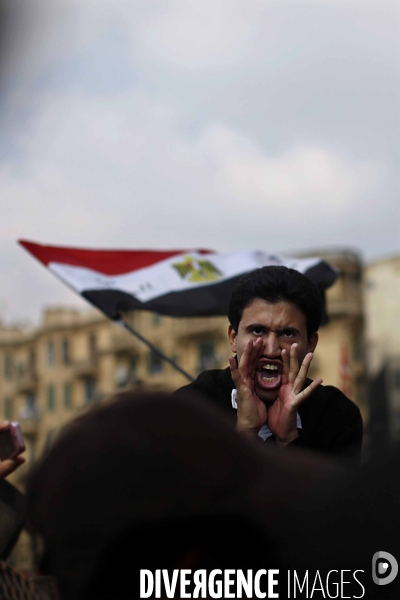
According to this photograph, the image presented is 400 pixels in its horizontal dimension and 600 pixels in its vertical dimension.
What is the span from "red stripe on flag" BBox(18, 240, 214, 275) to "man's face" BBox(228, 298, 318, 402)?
147 inches

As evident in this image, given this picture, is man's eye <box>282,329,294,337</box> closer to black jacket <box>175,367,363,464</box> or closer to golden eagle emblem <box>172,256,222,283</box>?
black jacket <box>175,367,363,464</box>

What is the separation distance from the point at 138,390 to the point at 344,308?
153 ft

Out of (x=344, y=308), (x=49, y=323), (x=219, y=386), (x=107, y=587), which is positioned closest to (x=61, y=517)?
(x=107, y=587)

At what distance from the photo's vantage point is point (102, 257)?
6844mm

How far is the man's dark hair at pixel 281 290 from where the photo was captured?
2.76 m

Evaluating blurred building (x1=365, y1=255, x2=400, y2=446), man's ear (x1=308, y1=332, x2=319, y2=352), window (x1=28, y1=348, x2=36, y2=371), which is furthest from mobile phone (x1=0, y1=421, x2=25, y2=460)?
window (x1=28, y1=348, x2=36, y2=371)

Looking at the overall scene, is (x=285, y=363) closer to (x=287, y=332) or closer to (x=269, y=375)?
(x=269, y=375)

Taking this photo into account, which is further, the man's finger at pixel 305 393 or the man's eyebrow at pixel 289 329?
the man's eyebrow at pixel 289 329

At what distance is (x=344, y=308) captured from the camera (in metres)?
47.5

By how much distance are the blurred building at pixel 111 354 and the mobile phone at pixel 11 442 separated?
4099cm

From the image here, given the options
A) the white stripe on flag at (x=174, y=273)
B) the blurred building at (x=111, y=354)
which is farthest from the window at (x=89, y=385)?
the white stripe on flag at (x=174, y=273)

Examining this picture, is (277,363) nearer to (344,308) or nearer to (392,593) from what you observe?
(392,593)

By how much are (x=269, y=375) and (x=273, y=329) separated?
0.17m

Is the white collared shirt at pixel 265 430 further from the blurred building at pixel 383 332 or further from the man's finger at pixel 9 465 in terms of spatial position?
the blurred building at pixel 383 332
